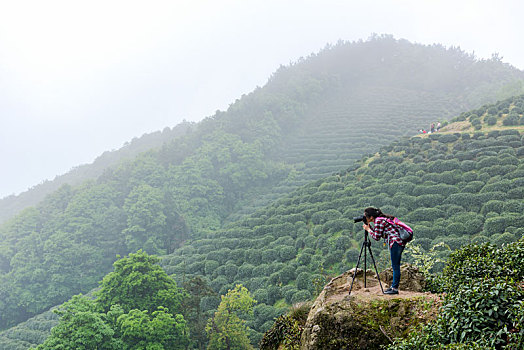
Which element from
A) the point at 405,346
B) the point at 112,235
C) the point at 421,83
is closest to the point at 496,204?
the point at 405,346

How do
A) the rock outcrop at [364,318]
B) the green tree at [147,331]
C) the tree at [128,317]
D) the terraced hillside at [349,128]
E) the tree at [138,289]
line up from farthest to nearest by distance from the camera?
1. the terraced hillside at [349,128]
2. the tree at [138,289]
3. the green tree at [147,331]
4. the tree at [128,317]
5. the rock outcrop at [364,318]

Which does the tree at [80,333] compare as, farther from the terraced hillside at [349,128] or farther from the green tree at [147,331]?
the terraced hillside at [349,128]

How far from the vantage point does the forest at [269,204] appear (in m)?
19.6

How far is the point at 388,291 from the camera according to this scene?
20.2ft

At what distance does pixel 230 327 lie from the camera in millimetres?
17547

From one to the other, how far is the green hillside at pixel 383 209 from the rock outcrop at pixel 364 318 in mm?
8092

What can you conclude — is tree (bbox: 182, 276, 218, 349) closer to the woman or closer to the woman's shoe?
the woman's shoe

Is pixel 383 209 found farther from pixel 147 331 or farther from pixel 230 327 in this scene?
pixel 147 331

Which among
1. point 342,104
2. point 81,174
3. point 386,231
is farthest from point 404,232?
point 81,174

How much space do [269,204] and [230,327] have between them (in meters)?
29.1

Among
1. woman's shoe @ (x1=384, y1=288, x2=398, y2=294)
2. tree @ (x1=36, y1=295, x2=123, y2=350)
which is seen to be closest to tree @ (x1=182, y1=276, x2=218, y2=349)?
tree @ (x1=36, y1=295, x2=123, y2=350)

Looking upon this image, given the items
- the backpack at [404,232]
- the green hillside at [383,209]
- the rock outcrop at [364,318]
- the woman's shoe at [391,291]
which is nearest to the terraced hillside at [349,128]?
the green hillside at [383,209]

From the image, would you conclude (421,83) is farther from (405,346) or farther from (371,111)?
(405,346)

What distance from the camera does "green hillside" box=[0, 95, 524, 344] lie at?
60.7 feet
